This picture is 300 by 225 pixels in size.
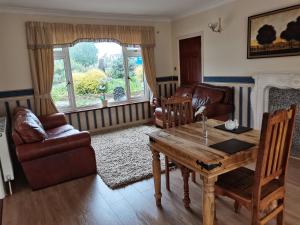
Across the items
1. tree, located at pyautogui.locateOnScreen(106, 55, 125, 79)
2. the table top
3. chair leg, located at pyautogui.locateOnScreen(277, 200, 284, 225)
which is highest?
tree, located at pyautogui.locateOnScreen(106, 55, 125, 79)

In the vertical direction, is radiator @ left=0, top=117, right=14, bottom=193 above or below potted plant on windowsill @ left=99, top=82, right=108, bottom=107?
below

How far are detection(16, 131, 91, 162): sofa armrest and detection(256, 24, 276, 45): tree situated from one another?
3016mm

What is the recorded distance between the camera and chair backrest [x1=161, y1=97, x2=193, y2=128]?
265 cm

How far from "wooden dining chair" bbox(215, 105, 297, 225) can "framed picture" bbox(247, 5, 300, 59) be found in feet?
7.20

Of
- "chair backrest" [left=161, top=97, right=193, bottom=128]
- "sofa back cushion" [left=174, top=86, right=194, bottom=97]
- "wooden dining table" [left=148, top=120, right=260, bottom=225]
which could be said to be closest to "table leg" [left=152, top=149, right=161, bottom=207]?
"wooden dining table" [left=148, top=120, right=260, bottom=225]

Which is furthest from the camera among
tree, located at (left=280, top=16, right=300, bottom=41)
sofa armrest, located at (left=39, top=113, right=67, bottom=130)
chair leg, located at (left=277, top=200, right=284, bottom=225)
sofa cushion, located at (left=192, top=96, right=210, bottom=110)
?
sofa cushion, located at (left=192, top=96, right=210, bottom=110)

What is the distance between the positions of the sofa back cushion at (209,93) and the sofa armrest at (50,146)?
2493 mm

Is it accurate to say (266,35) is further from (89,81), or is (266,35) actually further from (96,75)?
(89,81)

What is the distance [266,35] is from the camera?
3576 millimetres

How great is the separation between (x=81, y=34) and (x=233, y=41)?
292 cm

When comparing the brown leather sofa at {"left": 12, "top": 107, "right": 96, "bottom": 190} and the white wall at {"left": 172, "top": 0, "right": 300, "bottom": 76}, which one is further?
the white wall at {"left": 172, "top": 0, "right": 300, "bottom": 76}

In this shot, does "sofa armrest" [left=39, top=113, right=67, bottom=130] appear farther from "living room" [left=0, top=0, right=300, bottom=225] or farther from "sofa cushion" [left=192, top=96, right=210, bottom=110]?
"sofa cushion" [left=192, top=96, right=210, bottom=110]

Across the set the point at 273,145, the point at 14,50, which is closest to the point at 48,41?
the point at 14,50

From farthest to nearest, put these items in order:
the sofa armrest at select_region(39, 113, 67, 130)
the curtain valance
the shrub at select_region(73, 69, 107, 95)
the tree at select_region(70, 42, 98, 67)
Answer: the shrub at select_region(73, 69, 107, 95), the tree at select_region(70, 42, 98, 67), the curtain valance, the sofa armrest at select_region(39, 113, 67, 130)
